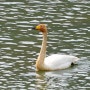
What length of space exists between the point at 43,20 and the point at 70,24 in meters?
1.16

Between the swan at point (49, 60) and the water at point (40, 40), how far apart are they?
0.24m

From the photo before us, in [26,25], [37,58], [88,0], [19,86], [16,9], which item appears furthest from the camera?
[88,0]

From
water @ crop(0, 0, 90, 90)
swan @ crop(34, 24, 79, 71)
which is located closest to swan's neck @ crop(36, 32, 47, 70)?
swan @ crop(34, 24, 79, 71)

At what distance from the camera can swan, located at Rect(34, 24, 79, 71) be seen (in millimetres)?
23516

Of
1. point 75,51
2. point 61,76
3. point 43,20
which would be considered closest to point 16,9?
point 43,20

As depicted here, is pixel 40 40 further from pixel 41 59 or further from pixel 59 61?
pixel 41 59

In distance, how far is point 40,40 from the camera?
2634cm

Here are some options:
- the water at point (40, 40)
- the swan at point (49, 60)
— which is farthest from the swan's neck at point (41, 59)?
the water at point (40, 40)

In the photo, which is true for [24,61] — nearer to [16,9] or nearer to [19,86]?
[19,86]

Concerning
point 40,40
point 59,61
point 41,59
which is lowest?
point 59,61

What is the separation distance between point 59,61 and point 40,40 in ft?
8.24

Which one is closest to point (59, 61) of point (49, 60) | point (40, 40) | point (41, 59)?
point (49, 60)

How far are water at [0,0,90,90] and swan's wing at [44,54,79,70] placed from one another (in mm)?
251

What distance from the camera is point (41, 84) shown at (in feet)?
71.0
